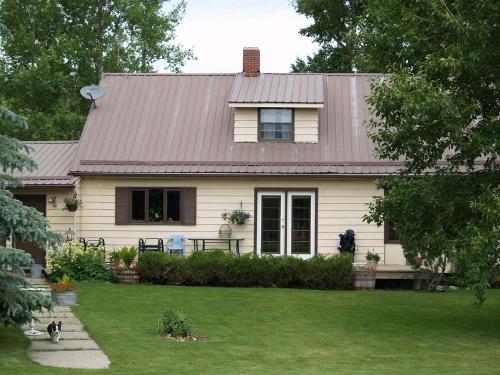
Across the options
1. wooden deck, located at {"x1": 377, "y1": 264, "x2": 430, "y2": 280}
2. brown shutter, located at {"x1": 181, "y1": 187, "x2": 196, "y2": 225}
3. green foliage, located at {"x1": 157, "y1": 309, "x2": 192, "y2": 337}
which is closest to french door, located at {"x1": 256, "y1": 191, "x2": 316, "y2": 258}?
brown shutter, located at {"x1": 181, "y1": 187, "x2": 196, "y2": 225}

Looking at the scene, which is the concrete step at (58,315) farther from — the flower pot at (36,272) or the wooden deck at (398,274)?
the wooden deck at (398,274)

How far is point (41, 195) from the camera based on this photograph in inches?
912

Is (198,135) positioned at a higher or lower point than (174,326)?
higher

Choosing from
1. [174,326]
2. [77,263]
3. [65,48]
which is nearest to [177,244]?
[77,263]

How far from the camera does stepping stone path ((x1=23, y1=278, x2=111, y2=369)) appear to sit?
11391 millimetres

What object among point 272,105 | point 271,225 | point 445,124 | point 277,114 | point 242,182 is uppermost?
point 272,105

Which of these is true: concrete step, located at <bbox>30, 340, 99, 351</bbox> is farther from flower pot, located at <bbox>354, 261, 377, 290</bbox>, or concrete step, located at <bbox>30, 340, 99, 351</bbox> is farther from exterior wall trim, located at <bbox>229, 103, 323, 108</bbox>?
exterior wall trim, located at <bbox>229, 103, 323, 108</bbox>

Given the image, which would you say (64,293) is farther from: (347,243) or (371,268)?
(347,243)

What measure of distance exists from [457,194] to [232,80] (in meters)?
12.7

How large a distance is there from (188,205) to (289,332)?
8692 mm

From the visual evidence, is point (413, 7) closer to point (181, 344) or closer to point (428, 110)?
point (428, 110)

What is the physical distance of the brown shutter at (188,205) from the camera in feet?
74.9

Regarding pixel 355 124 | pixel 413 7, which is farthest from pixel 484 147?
pixel 355 124

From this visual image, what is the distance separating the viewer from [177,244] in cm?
2262
